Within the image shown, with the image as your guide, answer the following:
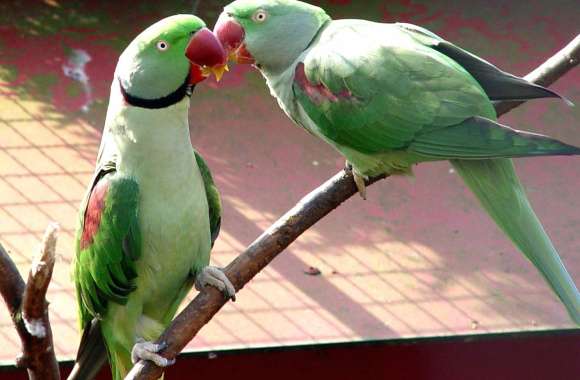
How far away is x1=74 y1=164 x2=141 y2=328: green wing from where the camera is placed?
1.54 m

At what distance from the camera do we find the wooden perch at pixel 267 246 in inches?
57.0

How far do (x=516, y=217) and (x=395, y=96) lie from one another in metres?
0.29

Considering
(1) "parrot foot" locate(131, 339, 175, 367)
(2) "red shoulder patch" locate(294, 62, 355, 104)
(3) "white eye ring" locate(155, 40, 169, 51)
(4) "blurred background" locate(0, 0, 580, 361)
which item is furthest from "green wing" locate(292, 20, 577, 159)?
(4) "blurred background" locate(0, 0, 580, 361)

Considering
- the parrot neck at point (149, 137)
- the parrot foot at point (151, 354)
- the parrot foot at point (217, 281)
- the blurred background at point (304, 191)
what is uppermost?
the parrot neck at point (149, 137)

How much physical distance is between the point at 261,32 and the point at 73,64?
168 cm

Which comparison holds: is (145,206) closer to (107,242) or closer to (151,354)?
(107,242)

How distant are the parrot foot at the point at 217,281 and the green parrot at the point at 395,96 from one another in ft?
1.02

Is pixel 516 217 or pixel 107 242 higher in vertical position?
pixel 516 217

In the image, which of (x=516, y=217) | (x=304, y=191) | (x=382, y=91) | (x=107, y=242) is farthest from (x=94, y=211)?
(x=304, y=191)

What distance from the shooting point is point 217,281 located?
1538 millimetres

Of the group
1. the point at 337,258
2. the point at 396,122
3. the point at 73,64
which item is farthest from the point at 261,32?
the point at 73,64

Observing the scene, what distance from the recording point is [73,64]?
326 cm

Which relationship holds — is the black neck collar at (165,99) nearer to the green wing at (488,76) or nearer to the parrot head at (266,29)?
the parrot head at (266,29)

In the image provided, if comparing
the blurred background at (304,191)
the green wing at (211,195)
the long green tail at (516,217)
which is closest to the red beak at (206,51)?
the green wing at (211,195)
